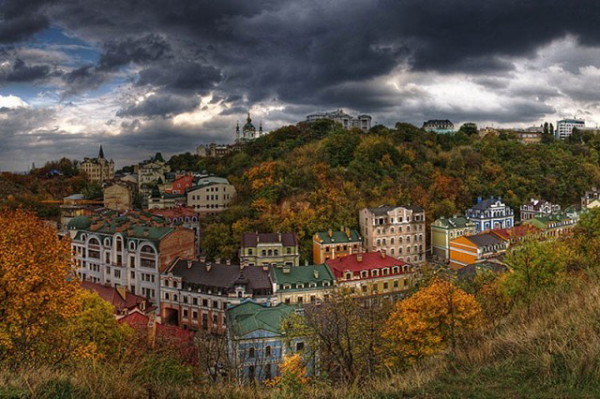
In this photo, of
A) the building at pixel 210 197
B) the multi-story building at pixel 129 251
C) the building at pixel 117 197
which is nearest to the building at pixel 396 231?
the multi-story building at pixel 129 251

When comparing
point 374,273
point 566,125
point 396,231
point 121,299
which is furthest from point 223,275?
point 566,125

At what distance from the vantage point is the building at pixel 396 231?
→ 47.8 m

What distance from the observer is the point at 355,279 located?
37.5 m

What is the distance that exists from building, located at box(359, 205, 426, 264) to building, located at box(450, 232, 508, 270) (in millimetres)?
4044

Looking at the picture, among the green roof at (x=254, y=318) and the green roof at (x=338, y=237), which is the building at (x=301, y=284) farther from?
the green roof at (x=338, y=237)

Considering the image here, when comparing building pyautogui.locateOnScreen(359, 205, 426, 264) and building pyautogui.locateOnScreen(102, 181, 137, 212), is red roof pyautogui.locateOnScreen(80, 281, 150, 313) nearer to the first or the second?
building pyautogui.locateOnScreen(359, 205, 426, 264)

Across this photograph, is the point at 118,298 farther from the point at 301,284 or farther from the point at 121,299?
the point at 301,284

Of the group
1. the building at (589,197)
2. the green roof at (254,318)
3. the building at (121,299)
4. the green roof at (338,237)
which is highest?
the building at (589,197)

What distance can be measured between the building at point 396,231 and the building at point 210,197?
21.7 meters

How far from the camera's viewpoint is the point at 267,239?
42.1 meters

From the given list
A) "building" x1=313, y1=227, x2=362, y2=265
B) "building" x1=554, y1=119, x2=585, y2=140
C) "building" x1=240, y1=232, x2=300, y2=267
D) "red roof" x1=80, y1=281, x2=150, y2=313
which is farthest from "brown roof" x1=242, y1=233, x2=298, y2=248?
"building" x1=554, y1=119, x2=585, y2=140

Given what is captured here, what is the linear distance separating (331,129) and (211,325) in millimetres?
58361

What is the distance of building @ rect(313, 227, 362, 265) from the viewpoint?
44812 millimetres

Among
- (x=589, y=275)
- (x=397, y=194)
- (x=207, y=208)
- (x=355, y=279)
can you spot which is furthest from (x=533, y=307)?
(x=207, y=208)
